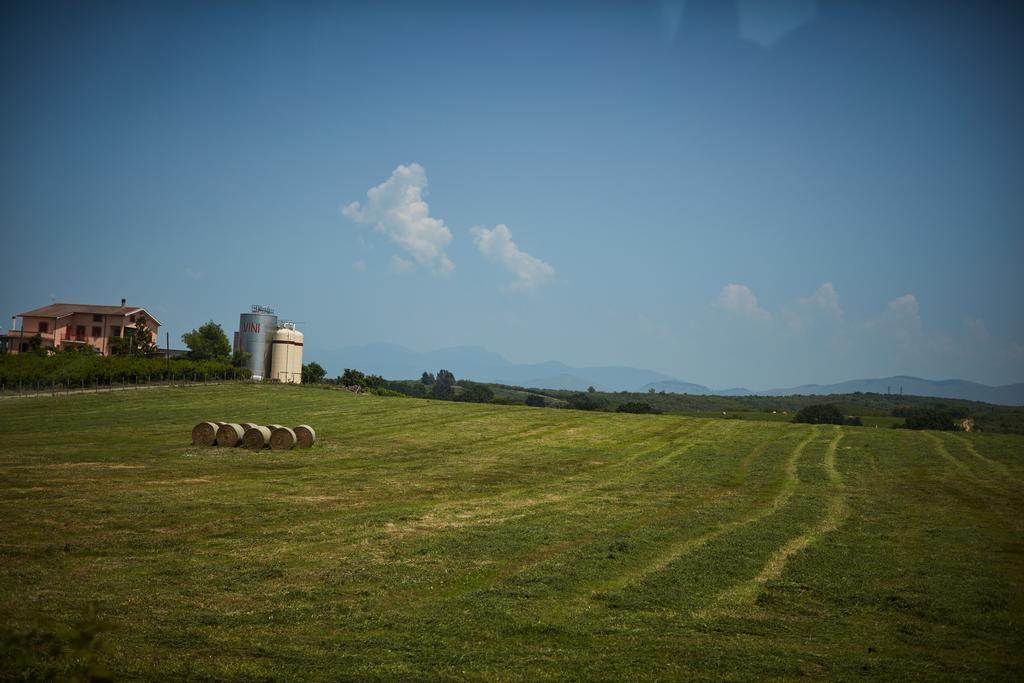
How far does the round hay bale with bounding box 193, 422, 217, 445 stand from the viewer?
1598 inches

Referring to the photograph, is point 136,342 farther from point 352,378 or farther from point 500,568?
point 500,568

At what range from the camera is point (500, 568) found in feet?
56.7

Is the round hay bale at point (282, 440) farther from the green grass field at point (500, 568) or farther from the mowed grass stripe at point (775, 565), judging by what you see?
the mowed grass stripe at point (775, 565)

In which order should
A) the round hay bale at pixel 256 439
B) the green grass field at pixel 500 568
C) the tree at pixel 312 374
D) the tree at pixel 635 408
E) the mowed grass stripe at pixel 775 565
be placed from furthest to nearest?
the tree at pixel 312 374
the tree at pixel 635 408
the round hay bale at pixel 256 439
the mowed grass stripe at pixel 775 565
the green grass field at pixel 500 568

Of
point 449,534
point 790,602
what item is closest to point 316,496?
point 449,534

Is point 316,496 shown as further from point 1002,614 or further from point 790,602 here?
point 1002,614

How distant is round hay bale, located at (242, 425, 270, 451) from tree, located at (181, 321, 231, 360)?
73.6 meters

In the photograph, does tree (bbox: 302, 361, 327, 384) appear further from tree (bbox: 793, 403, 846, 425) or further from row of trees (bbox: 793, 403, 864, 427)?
row of trees (bbox: 793, 403, 864, 427)

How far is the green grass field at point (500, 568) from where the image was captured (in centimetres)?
1164

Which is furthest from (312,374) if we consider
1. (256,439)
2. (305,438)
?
(256,439)

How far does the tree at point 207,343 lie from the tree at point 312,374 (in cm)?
1210

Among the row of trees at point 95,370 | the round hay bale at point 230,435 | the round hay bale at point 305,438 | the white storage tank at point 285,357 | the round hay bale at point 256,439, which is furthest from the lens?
the white storage tank at point 285,357

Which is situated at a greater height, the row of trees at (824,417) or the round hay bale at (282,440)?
the row of trees at (824,417)

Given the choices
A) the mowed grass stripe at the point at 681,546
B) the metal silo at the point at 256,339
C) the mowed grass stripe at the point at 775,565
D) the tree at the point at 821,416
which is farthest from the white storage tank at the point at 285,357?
the mowed grass stripe at the point at 775,565
